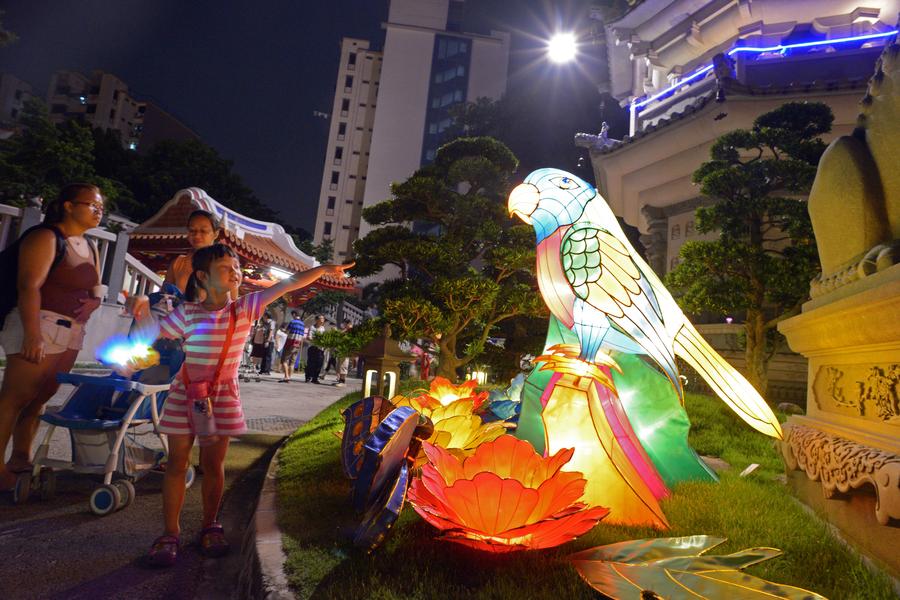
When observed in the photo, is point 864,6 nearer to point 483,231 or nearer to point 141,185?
point 483,231

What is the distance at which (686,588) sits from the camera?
1.59m

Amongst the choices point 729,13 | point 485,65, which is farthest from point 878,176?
point 485,65

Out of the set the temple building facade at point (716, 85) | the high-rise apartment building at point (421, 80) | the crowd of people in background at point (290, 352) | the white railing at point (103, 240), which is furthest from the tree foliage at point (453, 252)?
the high-rise apartment building at point (421, 80)

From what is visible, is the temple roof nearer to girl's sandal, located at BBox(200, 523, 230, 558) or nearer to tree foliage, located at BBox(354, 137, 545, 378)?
tree foliage, located at BBox(354, 137, 545, 378)

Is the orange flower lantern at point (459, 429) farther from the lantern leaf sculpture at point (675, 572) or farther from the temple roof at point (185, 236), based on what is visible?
the temple roof at point (185, 236)

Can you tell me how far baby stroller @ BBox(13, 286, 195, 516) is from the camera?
3004 mm

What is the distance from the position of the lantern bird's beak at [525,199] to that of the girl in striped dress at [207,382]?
121 centimetres

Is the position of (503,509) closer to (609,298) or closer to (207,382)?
(609,298)

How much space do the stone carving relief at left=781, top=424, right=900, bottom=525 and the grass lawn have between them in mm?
240

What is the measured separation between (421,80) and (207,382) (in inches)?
1695

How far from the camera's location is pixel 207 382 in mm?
2414

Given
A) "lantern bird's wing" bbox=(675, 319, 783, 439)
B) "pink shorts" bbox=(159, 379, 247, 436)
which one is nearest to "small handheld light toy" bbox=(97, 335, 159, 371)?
"pink shorts" bbox=(159, 379, 247, 436)

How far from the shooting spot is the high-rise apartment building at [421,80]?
4062 centimetres

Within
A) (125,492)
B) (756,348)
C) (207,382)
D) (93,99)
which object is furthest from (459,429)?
(93,99)
